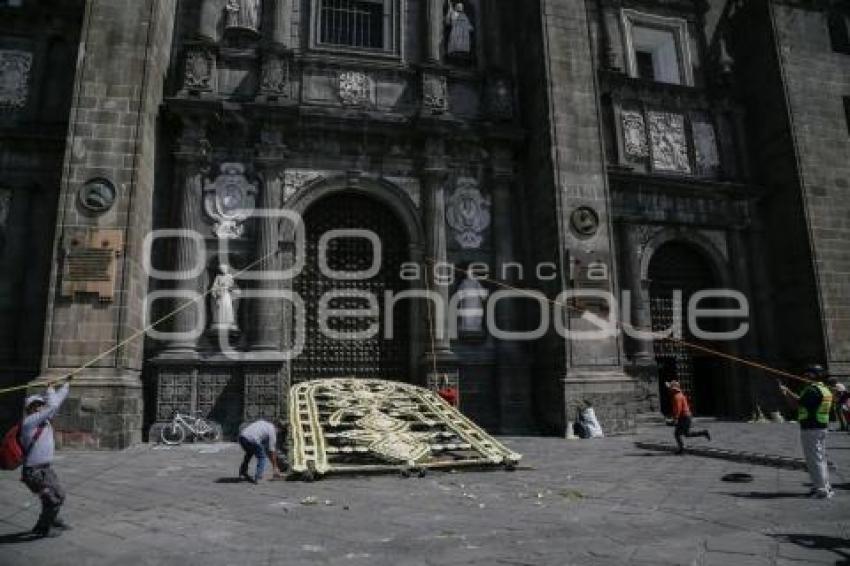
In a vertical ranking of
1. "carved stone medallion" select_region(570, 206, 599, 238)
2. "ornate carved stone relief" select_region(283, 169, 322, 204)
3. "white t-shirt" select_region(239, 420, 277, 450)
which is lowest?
"white t-shirt" select_region(239, 420, 277, 450)

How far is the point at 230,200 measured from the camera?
12969 mm

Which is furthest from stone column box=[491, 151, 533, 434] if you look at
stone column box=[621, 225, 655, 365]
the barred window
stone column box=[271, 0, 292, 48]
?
stone column box=[271, 0, 292, 48]

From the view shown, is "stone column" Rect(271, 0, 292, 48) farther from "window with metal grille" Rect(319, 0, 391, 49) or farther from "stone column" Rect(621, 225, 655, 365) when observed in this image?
"stone column" Rect(621, 225, 655, 365)

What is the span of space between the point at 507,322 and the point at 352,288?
12.2ft

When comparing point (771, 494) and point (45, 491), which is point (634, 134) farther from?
point (45, 491)

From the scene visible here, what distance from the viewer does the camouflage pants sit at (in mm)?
4848

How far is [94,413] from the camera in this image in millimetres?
10188

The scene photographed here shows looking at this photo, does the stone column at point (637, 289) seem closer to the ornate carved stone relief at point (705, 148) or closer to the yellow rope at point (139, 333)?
the ornate carved stone relief at point (705, 148)

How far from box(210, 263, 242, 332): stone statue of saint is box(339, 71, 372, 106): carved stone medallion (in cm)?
497

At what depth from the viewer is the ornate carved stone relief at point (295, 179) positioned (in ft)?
43.7

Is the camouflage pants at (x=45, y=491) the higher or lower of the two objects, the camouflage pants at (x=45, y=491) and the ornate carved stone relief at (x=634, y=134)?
the lower

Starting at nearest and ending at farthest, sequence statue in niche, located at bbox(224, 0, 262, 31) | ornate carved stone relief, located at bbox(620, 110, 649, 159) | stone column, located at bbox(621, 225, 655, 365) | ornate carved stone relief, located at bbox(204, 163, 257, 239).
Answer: ornate carved stone relief, located at bbox(204, 163, 257, 239) → statue in niche, located at bbox(224, 0, 262, 31) → stone column, located at bbox(621, 225, 655, 365) → ornate carved stone relief, located at bbox(620, 110, 649, 159)

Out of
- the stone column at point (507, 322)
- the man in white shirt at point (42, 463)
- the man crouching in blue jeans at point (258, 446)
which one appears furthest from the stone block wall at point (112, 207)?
the stone column at point (507, 322)

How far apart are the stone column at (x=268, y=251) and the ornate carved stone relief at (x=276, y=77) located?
1307 millimetres
